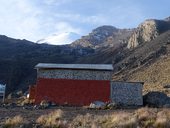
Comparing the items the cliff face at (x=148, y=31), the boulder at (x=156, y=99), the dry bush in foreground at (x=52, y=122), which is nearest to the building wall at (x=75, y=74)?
the boulder at (x=156, y=99)

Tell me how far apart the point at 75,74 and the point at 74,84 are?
3.47 feet

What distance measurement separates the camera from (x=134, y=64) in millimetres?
81062

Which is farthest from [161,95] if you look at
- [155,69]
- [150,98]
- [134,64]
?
[134,64]

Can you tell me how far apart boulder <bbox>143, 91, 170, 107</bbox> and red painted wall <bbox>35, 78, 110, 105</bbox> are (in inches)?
148

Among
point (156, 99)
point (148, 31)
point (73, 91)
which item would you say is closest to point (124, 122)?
point (156, 99)

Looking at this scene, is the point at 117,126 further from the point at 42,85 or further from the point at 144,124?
the point at 42,85

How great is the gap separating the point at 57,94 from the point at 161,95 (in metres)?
9.92

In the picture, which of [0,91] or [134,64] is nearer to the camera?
[0,91]

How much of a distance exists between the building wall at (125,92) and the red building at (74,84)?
0.78 metres

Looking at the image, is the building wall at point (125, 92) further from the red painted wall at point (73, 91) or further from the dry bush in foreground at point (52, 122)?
the dry bush in foreground at point (52, 122)

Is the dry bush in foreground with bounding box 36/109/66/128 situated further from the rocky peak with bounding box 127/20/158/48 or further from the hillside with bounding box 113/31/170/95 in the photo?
the rocky peak with bounding box 127/20/158/48

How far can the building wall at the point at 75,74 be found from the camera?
4169cm

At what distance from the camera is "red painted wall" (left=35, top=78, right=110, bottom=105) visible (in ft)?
135

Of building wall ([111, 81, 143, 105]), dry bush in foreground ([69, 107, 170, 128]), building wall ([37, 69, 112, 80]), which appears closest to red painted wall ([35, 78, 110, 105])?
building wall ([37, 69, 112, 80])
